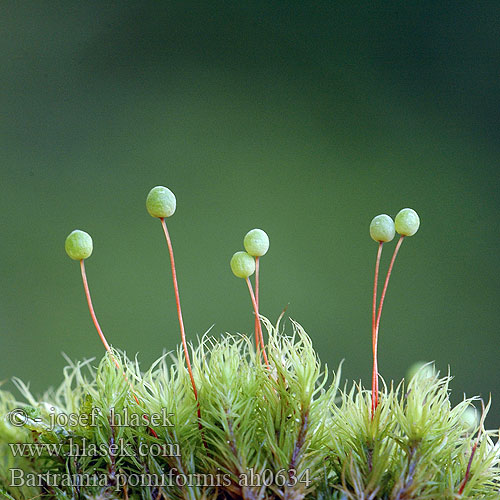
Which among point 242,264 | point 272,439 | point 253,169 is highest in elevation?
point 253,169

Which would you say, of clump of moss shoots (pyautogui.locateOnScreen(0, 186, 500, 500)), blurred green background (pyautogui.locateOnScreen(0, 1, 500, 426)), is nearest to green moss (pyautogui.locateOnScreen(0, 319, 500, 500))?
clump of moss shoots (pyautogui.locateOnScreen(0, 186, 500, 500))

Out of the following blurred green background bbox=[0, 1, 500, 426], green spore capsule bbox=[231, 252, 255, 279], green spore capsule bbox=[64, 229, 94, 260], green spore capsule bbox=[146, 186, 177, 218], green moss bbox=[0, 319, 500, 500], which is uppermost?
blurred green background bbox=[0, 1, 500, 426]

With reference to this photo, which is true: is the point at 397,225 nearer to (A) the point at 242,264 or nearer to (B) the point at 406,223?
(B) the point at 406,223

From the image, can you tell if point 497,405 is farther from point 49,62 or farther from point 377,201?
point 49,62

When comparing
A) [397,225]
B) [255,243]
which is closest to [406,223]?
[397,225]

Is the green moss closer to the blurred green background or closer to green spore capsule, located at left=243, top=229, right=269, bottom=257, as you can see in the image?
green spore capsule, located at left=243, top=229, right=269, bottom=257

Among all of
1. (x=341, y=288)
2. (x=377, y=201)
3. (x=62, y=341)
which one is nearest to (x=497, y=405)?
(x=341, y=288)
